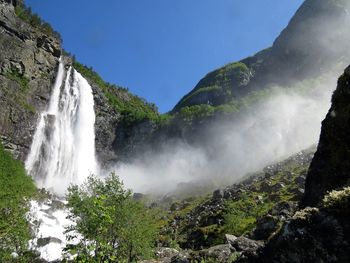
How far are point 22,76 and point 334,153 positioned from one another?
3802 inches

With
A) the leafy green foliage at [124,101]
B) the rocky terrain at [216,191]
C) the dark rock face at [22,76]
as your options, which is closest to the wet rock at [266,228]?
the rocky terrain at [216,191]

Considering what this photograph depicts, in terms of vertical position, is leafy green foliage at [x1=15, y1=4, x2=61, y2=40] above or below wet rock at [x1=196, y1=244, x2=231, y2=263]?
above

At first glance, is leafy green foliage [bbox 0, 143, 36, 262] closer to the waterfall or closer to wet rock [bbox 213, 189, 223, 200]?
the waterfall

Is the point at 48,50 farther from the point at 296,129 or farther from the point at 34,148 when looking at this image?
the point at 296,129

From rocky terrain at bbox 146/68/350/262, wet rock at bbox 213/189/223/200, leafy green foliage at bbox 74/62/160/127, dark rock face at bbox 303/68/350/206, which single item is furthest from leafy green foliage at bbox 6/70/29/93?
dark rock face at bbox 303/68/350/206

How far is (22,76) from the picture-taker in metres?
106

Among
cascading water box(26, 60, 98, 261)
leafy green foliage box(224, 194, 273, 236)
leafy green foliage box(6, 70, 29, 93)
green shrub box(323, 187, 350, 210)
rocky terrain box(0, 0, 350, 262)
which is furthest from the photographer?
leafy green foliage box(6, 70, 29, 93)

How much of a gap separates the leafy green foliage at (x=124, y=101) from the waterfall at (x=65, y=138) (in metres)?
21.3

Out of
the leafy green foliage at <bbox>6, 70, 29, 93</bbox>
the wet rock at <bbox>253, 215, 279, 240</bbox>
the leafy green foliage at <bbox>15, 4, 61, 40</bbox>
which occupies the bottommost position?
the wet rock at <bbox>253, 215, 279, 240</bbox>

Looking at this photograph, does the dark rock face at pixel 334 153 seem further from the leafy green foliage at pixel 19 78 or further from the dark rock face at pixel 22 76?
the leafy green foliage at pixel 19 78

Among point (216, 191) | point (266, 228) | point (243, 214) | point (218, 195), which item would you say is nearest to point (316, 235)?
point (266, 228)

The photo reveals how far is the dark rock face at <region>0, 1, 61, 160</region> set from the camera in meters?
97.0

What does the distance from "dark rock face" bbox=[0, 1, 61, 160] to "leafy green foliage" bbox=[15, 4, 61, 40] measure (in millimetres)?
4769

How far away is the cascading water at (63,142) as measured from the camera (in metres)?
A: 99.8
